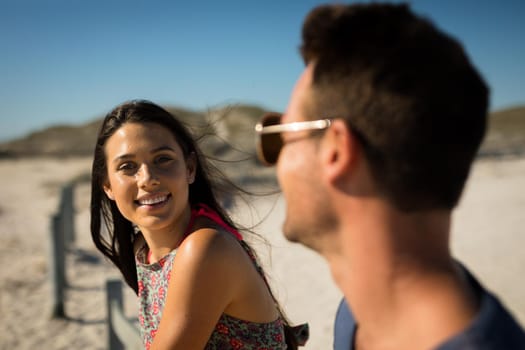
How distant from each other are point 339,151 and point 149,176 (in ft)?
3.49

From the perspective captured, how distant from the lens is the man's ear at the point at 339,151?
3.44 feet

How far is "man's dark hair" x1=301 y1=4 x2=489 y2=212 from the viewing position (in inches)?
39.0

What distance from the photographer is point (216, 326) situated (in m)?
1.84

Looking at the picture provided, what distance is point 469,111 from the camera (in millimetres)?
1011

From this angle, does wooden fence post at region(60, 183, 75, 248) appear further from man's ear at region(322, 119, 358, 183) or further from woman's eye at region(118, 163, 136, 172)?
man's ear at region(322, 119, 358, 183)

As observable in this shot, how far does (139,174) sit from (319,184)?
41.7 inches

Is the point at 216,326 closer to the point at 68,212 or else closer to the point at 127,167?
the point at 127,167

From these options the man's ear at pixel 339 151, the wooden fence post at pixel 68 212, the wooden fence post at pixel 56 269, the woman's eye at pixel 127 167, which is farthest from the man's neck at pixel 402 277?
the wooden fence post at pixel 68 212

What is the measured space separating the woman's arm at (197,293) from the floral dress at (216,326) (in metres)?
0.14

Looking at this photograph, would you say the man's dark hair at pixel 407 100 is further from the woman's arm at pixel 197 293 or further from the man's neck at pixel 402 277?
the woman's arm at pixel 197 293

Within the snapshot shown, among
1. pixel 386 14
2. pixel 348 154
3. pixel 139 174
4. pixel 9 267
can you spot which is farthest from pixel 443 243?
pixel 9 267

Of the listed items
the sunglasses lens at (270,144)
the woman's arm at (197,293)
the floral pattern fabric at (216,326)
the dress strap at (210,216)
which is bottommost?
the floral pattern fabric at (216,326)

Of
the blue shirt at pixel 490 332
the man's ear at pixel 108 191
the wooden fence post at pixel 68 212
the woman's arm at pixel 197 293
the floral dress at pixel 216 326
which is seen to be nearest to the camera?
the blue shirt at pixel 490 332

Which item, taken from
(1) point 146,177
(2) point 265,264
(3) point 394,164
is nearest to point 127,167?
(1) point 146,177
